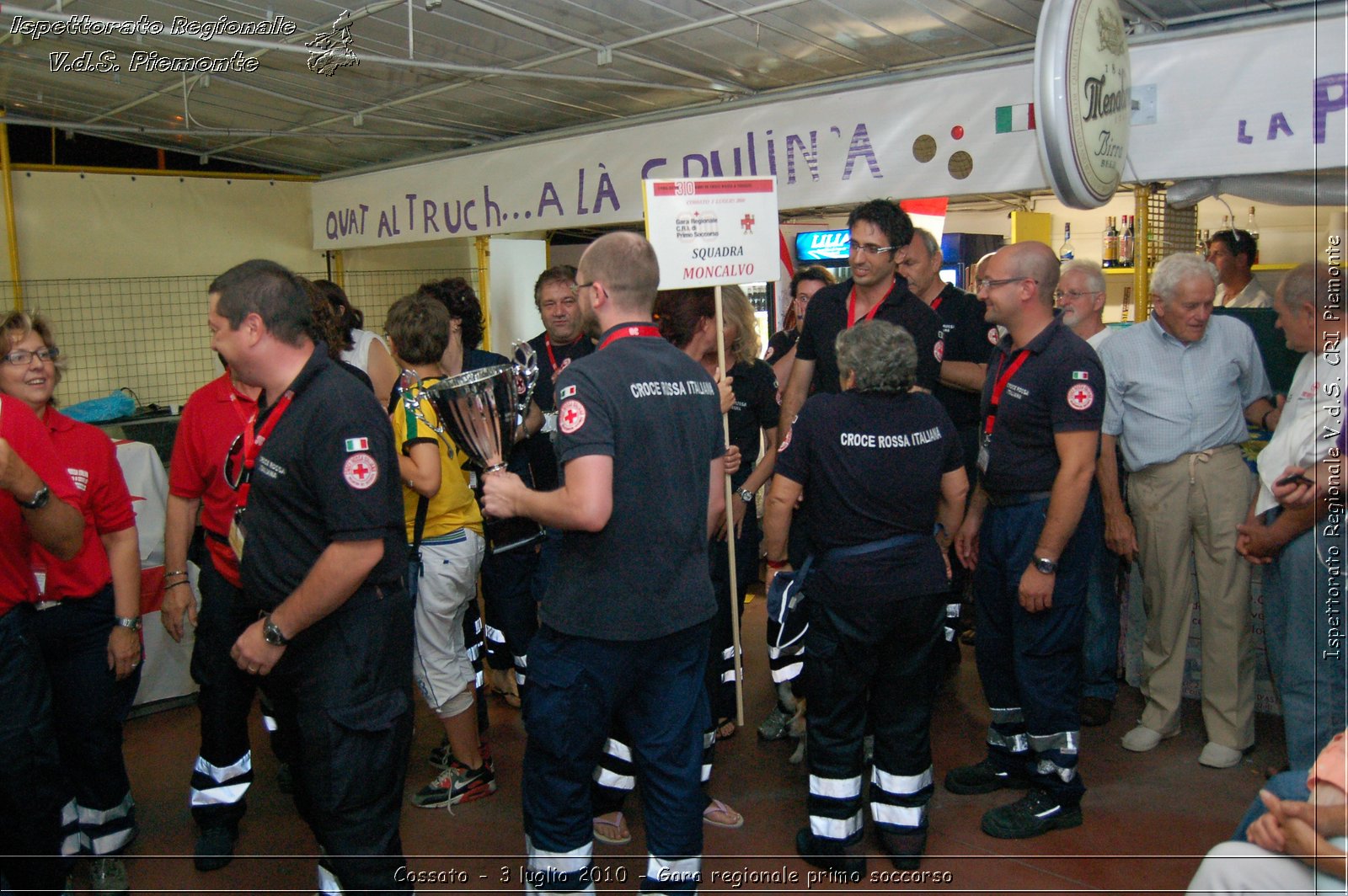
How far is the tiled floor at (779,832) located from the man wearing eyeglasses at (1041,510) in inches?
6.2

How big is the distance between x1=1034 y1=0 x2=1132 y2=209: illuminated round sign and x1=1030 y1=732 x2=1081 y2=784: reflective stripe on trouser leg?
6.04ft

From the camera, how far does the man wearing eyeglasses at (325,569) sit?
2.12 m

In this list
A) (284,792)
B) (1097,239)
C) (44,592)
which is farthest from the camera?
(1097,239)

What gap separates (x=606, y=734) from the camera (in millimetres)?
2355

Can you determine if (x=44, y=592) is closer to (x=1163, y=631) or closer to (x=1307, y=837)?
(x=1307, y=837)

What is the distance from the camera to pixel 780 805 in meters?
3.38

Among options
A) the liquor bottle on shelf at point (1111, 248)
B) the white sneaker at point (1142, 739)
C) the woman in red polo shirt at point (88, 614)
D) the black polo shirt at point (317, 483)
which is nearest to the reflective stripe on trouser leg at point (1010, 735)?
the white sneaker at point (1142, 739)

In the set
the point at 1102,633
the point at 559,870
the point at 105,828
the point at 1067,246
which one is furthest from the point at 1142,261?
the point at 1067,246

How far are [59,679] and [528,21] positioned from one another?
316 centimetres

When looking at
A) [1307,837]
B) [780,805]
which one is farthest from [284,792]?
[1307,837]

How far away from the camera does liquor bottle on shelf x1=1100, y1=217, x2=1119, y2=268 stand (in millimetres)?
8578

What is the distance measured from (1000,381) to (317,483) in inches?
86.9

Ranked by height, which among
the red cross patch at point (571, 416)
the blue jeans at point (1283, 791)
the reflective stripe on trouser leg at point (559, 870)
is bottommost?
the reflective stripe on trouser leg at point (559, 870)

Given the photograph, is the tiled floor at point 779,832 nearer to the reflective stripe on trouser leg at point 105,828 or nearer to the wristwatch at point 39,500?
the reflective stripe on trouser leg at point 105,828
